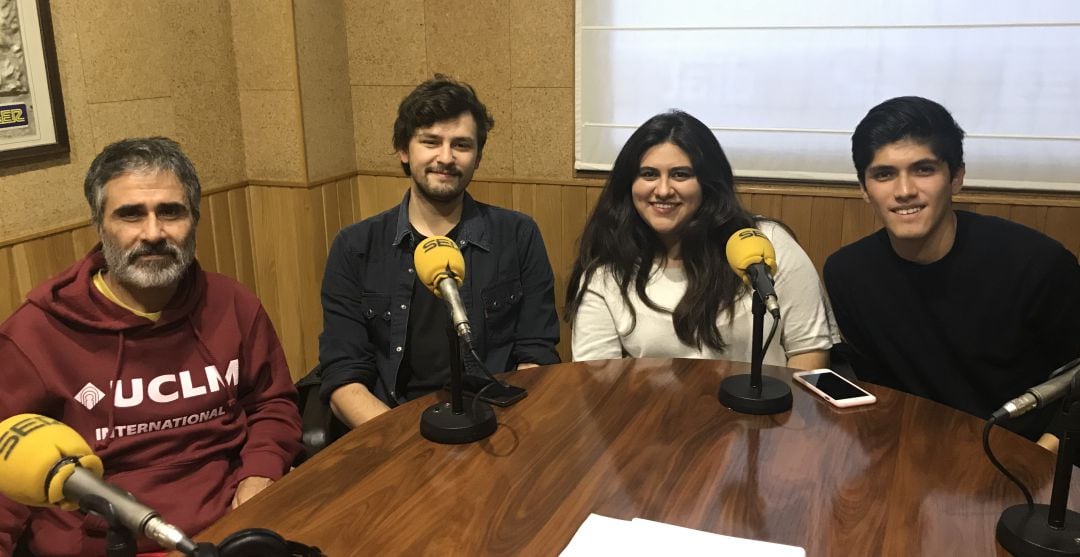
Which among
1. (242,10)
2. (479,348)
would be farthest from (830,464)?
(242,10)

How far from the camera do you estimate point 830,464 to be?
1481 millimetres

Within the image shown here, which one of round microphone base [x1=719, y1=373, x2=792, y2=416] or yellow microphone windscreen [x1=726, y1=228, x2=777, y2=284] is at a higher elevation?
yellow microphone windscreen [x1=726, y1=228, x2=777, y2=284]

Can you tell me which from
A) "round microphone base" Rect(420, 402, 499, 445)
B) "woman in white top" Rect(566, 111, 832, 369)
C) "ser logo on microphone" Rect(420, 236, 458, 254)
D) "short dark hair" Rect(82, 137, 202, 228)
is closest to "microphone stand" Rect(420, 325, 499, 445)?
"round microphone base" Rect(420, 402, 499, 445)

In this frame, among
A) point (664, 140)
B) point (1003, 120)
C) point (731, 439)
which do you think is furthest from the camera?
point (1003, 120)

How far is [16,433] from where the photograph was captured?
3.42ft

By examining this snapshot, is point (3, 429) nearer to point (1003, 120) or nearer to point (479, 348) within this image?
point (479, 348)

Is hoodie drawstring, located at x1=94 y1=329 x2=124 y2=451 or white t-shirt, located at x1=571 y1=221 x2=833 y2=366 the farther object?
white t-shirt, located at x1=571 y1=221 x2=833 y2=366

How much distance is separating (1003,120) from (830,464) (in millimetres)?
1969

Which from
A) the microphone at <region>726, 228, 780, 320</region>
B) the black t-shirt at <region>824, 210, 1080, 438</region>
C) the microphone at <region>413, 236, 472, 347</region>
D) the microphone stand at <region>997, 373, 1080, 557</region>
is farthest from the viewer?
the black t-shirt at <region>824, 210, 1080, 438</region>

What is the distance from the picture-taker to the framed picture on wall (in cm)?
240

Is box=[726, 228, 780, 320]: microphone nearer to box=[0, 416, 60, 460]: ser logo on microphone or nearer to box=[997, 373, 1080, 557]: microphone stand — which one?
box=[997, 373, 1080, 557]: microphone stand

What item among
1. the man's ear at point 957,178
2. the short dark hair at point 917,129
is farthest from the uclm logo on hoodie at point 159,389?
the man's ear at point 957,178

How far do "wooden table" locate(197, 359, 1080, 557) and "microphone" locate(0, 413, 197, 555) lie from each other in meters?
0.29

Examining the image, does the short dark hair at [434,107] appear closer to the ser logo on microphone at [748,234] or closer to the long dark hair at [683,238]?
the long dark hair at [683,238]
